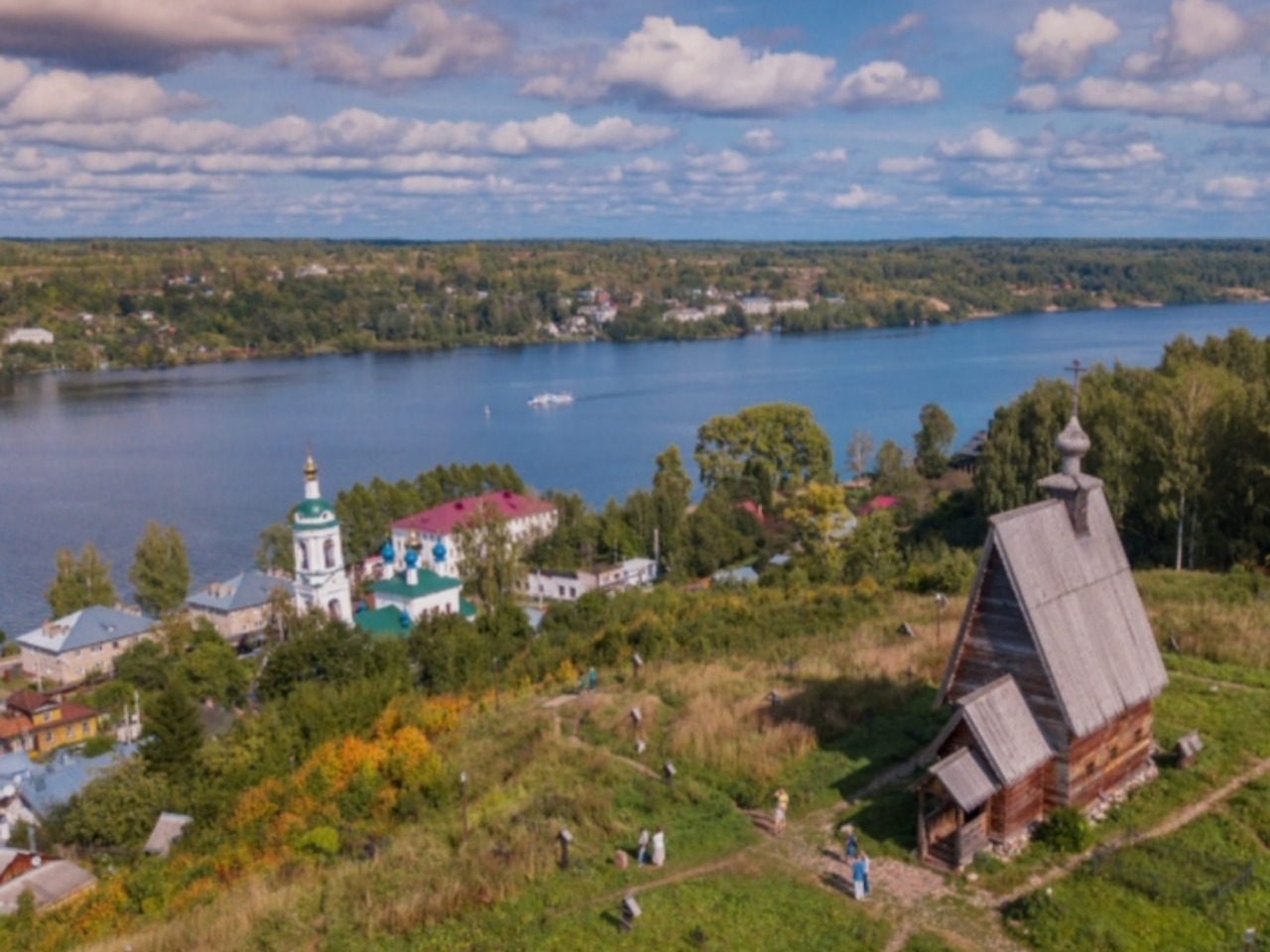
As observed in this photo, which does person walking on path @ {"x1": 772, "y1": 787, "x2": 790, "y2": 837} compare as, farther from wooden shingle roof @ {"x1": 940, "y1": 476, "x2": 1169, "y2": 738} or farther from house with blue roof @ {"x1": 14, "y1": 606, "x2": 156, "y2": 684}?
house with blue roof @ {"x1": 14, "y1": 606, "x2": 156, "y2": 684}

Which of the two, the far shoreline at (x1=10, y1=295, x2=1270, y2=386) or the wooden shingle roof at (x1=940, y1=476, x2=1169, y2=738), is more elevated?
the wooden shingle roof at (x1=940, y1=476, x2=1169, y2=738)

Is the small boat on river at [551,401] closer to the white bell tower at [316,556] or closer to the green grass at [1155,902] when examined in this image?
the white bell tower at [316,556]

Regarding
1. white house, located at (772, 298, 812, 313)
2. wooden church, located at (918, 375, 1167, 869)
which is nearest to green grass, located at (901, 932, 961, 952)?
wooden church, located at (918, 375, 1167, 869)

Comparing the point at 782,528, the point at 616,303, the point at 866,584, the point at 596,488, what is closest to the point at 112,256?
the point at 616,303

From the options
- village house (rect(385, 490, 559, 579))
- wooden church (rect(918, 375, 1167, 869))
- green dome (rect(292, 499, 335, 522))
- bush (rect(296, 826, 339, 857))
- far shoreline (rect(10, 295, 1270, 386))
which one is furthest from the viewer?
far shoreline (rect(10, 295, 1270, 386))

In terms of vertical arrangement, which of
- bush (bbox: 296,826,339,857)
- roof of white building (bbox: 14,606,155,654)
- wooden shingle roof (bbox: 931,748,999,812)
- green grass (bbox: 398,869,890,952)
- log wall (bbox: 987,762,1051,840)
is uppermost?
wooden shingle roof (bbox: 931,748,999,812)
